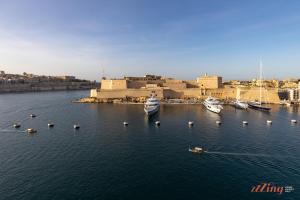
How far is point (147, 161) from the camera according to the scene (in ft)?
77.3

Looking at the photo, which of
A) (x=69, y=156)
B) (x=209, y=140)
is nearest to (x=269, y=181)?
(x=209, y=140)

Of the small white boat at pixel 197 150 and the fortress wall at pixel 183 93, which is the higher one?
the fortress wall at pixel 183 93

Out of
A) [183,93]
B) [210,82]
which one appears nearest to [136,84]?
[183,93]

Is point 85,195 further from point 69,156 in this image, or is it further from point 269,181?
point 269,181

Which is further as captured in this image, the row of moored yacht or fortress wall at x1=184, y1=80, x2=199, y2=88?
fortress wall at x1=184, y1=80, x2=199, y2=88

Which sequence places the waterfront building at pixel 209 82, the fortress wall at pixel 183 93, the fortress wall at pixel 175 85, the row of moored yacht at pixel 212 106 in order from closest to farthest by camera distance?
the row of moored yacht at pixel 212 106
the fortress wall at pixel 183 93
the fortress wall at pixel 175 85
the waterfront building at pixel 209 82

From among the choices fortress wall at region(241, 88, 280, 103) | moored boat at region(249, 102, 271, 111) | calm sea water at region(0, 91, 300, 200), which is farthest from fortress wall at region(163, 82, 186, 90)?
calm sea water at region(0, 91, 300, 200)

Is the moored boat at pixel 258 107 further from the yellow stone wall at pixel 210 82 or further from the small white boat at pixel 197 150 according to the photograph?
the small white boat at pixel 197 150

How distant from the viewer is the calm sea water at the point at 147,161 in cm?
1791

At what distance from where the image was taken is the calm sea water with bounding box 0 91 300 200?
1791 centimetres

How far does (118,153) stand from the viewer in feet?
84.8

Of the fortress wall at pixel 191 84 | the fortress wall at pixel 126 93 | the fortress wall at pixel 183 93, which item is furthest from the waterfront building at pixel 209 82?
the fortress wall at pixel 126 93

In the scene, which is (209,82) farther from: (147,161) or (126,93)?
(147,161)

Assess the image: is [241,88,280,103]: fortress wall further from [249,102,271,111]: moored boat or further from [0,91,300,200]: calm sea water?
[0,91,300,200]: calm sea water
